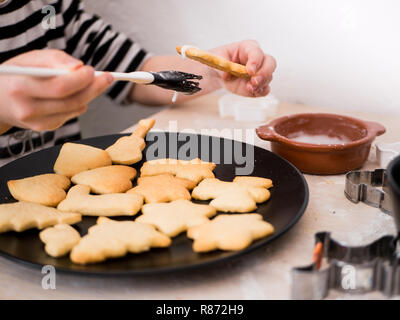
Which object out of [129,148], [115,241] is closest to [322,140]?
[129,148]

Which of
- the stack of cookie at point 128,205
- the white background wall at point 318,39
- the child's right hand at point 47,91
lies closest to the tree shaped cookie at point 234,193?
the stack of cookie at point 128,205

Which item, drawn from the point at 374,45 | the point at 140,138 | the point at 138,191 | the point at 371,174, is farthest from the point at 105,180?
the point at 374,45

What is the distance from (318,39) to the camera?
116 centimetres

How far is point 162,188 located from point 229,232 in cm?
17

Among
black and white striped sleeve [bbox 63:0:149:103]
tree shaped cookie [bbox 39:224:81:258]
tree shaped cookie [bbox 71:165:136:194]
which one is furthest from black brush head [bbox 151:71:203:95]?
black and white striped sleeve [bbox 63:0:149:103]

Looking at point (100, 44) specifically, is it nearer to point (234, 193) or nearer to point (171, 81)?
point (171, 81)

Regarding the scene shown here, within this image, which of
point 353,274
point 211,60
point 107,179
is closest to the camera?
point 353,274

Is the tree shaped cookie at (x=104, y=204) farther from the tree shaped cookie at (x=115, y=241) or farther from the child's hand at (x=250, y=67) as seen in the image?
the child's hand at (x=250, y=67)

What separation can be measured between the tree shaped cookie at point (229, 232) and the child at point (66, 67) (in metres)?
0.23

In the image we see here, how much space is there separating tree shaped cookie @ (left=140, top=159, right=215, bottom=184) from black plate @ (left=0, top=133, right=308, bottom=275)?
3cm

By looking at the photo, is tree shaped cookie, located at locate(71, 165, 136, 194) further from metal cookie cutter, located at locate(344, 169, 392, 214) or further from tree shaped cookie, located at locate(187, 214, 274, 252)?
metal cookie cutter, located at locate(344, 169, 392, 214)

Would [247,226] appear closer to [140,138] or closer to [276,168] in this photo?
[276,168]

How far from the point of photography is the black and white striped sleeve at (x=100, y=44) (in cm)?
122
